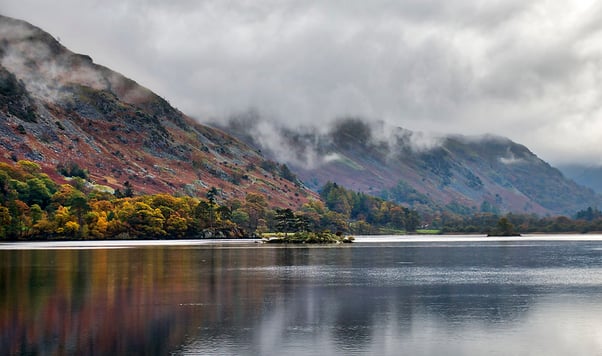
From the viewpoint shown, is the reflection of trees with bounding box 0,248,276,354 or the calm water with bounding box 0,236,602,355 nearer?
the calm water with bounding box 0,236,602,355

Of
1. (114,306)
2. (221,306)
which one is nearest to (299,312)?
(221,306)

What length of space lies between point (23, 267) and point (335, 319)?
7538 cm

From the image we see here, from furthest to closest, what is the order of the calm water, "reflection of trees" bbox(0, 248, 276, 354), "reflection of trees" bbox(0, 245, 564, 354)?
"reflection of trees" bbox(0, 245, 564, 354) → "reflection of trees" bbox(0, 248, 276, 354) → the calm water

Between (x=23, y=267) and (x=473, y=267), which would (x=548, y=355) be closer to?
(x=473, y=267)

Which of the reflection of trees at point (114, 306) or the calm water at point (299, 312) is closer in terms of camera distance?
the calm water at point (299, 312)

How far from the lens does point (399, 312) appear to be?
64312 mm

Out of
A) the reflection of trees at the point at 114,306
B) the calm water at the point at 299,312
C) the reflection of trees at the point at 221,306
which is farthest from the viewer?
the reflection of trees at the point at 221,306

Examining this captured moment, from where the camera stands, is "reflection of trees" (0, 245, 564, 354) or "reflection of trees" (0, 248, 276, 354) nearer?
"reflection of trees" (0, 248, 276, 354)

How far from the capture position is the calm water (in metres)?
48.0

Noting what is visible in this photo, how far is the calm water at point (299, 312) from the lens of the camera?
48.0 meters

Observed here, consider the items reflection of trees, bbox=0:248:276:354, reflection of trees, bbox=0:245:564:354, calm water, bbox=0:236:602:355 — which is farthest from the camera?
reflection of trees, bbox=0:245:564:354

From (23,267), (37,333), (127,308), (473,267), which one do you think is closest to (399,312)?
(127,308)

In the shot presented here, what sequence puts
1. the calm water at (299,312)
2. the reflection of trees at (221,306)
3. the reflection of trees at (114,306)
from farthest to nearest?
the reflection of trees at (221,306)
the reflection of trees at (114,306)
the calm water at (299,312)

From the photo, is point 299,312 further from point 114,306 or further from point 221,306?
point 114,306
